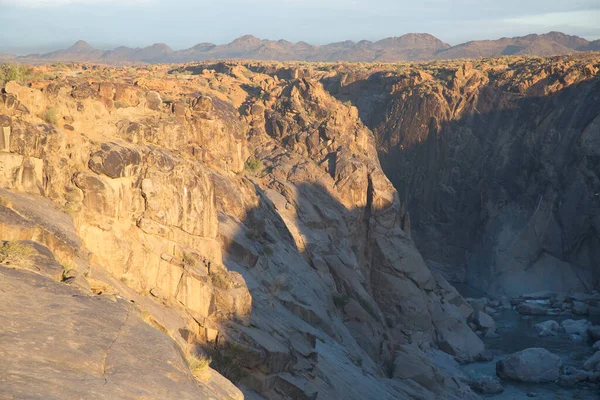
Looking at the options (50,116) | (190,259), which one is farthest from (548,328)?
(50,116)

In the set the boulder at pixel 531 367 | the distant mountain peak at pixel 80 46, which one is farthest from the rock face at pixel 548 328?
the distant mountain peak at pixel 80 46

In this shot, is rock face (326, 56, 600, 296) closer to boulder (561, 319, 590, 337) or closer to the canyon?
the canyon

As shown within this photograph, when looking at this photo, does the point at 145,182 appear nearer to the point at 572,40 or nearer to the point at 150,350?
the point at 150,350

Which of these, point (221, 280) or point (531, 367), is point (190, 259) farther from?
point (531, 367)

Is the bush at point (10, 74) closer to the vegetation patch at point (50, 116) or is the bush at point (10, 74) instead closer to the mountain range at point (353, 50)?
the vegetation patch at point (50, 116)

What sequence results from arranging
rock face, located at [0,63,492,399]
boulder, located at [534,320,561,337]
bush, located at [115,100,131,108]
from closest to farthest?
rock face, located at [0,63,492,399] → bush, located at [115,100,131,108] → boulder, located at [534,320,561,337]

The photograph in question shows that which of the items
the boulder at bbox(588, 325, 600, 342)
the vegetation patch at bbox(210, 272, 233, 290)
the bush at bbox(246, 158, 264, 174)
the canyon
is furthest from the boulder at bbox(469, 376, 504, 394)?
the vegetation patch at bbox(210, 272, 233, 290)

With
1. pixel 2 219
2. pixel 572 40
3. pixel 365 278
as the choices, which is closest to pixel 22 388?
pixel 2 219
